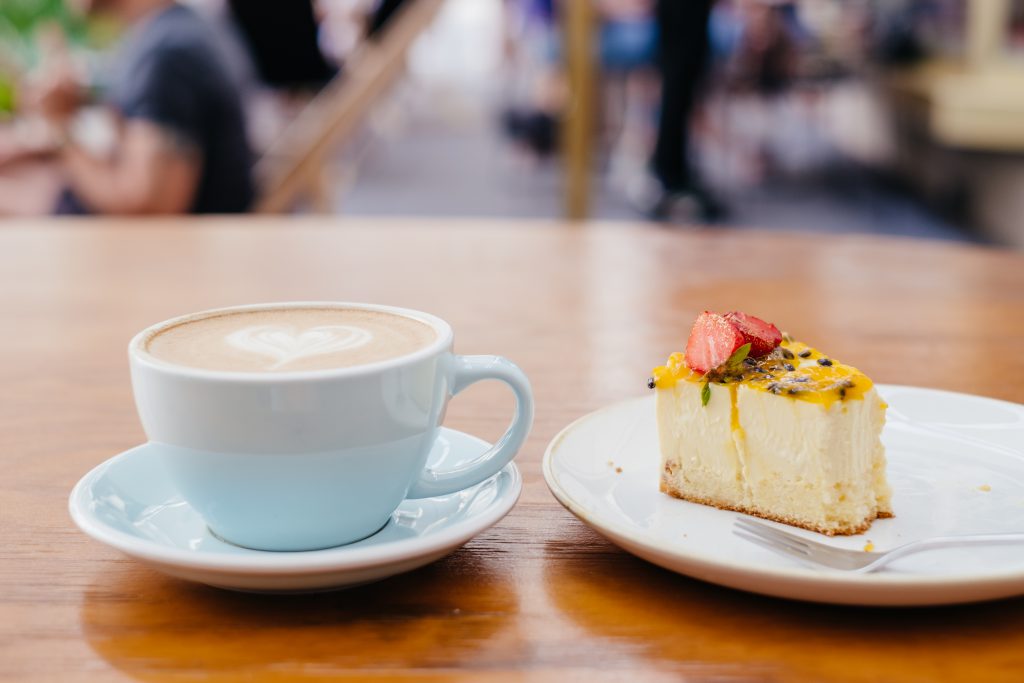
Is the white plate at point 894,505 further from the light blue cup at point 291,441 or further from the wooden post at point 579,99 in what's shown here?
the wooden post at point 579,99

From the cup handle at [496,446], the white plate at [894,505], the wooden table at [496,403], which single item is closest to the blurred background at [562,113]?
the wooden table at [496,403]

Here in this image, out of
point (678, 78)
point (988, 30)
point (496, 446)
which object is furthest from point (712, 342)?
point (988, 30)

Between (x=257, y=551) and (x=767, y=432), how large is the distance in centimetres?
27

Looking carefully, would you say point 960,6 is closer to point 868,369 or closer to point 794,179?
point 794,179

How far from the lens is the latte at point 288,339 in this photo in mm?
474

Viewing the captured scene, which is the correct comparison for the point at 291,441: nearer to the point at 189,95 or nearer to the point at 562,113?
the point at 189,95

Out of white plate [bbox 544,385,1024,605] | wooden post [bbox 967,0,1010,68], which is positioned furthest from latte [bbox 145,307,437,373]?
wooden post [bbox 967,0,1010,68]

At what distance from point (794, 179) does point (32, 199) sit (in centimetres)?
377

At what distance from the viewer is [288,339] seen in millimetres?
505

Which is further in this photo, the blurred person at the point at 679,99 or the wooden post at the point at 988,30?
the wooden post at the point at 988,30

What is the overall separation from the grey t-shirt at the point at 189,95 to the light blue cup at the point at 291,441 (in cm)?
178

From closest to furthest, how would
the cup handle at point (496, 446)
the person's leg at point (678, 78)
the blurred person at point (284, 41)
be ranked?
1. the cup handle at point (496, 446)
2. the person's leg at point (678, 78)
3. the blurred person at point (284, 41)

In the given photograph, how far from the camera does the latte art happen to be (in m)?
0.48

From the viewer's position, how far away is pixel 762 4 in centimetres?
534
